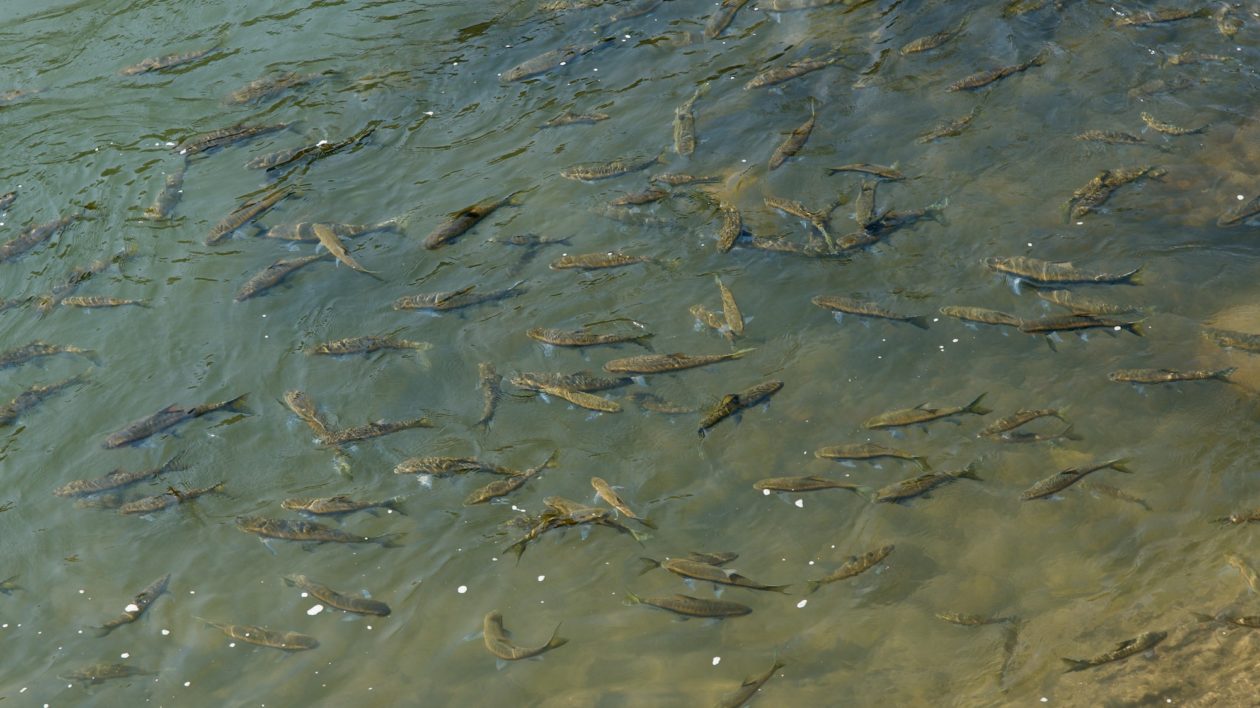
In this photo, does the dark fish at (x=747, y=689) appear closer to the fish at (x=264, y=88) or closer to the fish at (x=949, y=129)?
the fish at (x=949, y=129)

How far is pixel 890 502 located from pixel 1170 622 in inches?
79.4

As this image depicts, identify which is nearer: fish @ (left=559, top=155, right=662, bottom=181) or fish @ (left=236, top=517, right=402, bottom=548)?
Answer: fish @ (left=236, top=517, right=402, bottom=548)

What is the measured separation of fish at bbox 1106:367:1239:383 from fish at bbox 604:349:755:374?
3293mm

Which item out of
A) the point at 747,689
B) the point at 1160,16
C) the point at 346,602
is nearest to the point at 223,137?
the point at 346,602

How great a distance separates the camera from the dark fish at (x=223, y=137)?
502 inches

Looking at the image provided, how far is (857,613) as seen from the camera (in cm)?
708

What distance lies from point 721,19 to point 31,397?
969 centimetres

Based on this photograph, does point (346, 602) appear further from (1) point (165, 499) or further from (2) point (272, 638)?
(1) point (165, 499)

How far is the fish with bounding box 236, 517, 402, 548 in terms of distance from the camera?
8.09 m

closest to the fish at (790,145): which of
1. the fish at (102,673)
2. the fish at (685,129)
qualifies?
the fish at (685,129)

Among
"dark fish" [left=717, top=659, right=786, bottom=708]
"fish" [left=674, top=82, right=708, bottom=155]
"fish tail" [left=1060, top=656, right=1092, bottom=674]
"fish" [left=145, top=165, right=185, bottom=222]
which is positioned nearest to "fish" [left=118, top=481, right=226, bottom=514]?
"fish" [left=145, top=165, right=185, bottom=222]

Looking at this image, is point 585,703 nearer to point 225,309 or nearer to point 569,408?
point 569,408

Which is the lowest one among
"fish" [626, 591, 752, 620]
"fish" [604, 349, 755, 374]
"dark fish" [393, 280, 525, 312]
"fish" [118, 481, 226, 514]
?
"fish" [626, 591, 752, 620]

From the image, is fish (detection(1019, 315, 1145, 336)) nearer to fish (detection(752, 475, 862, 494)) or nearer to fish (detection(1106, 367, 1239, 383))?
fish (detection(1106, 367, 1239, 383))
